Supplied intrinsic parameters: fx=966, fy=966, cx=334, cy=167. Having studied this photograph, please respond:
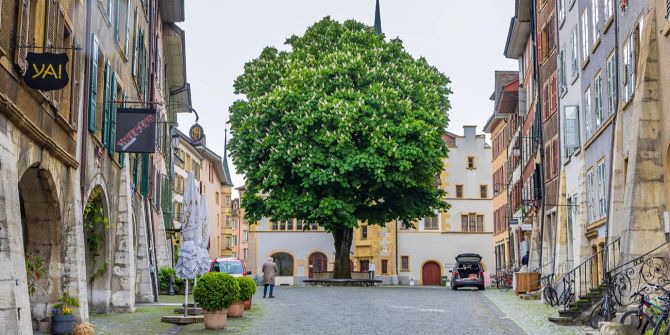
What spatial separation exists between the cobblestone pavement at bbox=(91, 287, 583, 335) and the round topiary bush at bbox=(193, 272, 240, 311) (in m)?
0.54

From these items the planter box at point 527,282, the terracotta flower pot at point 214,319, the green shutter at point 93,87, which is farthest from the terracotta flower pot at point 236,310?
the planter box at point 527,282

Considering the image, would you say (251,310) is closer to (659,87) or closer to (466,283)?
(659,87)

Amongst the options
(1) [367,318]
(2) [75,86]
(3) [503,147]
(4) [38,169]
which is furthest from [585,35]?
(3) [503,147]

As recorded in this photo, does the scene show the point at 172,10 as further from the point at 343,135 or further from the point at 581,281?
the point at 581,281

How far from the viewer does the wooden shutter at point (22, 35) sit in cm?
1348

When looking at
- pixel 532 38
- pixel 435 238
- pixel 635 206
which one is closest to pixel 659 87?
pixel 635 206

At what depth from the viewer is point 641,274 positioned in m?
18.7

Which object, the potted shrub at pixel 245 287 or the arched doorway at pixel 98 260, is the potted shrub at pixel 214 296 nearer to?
the potted shrub at pixel 245 287

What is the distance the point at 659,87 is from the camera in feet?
64.3

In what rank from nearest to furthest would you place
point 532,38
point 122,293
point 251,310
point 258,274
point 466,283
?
point 122,293, point 251,310, point 532,38, point 466,283, point 258,274

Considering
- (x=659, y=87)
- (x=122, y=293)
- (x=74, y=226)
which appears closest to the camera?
(x=74, y=226)

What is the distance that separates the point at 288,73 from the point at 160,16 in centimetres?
765

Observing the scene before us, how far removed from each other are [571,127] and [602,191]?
16.0ft

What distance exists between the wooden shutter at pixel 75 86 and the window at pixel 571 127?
16.9m
